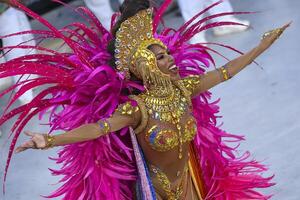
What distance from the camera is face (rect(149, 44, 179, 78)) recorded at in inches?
67.8

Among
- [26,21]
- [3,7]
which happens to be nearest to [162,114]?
[3,7]

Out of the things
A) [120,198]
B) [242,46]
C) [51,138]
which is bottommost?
[120,198]

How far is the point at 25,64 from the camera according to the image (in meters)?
1.71

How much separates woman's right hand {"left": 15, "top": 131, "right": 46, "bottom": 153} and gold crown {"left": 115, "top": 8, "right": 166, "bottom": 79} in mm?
316

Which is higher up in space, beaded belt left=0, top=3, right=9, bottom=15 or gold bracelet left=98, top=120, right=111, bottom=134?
beaded belt left=0, top=3, right=9, bottom=15

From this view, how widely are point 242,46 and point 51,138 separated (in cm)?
225

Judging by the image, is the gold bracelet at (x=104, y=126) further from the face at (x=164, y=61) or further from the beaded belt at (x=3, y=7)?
the beaded belt at (x=3, y=7)

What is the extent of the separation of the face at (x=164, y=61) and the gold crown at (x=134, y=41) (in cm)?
2

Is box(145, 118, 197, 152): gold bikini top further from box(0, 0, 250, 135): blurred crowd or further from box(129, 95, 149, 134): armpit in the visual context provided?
box(0, 0, 250, 135): blurred crowd

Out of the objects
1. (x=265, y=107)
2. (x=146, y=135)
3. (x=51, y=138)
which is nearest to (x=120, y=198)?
(x=146, y=135)

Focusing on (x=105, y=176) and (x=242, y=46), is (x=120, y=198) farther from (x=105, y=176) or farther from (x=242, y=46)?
(x=242, y=46)

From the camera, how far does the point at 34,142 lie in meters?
1.52

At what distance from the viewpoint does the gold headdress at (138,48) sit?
1.70 m

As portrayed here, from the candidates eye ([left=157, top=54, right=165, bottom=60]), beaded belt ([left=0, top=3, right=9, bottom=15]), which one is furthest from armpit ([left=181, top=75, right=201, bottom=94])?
beaded belt ([left=0, top=3, right=9, bottom=15])
